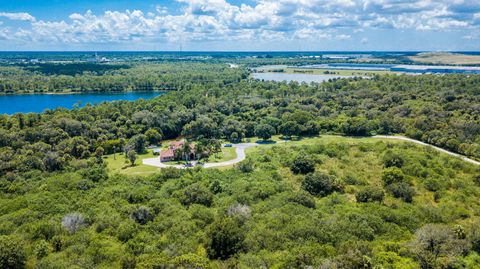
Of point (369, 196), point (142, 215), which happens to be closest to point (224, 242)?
point (142, 215)

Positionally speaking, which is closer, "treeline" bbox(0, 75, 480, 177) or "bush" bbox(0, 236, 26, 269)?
"bush" bbox(0, 236, 26, 269)

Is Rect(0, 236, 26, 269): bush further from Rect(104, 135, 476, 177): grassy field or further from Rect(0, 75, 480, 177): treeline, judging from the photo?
Rect(0, 75, 480, 177): treeline

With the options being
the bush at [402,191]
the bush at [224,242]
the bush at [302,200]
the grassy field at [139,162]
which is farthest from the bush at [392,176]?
the grassy field at [139,162]

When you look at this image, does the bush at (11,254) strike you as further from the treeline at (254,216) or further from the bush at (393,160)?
the bush at (393,160)

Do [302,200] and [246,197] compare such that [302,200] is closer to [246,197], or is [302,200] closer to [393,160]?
[246,197]

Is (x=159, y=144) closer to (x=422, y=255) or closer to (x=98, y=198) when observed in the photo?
(x=98, y=198)

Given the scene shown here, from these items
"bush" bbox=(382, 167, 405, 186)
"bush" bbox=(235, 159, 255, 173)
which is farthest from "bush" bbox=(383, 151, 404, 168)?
"bush" bbox=(235, 159, 255, 173)

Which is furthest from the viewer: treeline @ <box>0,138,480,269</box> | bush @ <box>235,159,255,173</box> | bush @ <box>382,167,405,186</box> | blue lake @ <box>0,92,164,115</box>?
blue lake @ <box>0,92,164,115</box>
